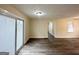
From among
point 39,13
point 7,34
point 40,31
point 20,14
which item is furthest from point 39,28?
point 7,34

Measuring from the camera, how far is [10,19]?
138cm

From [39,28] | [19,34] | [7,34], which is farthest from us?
[39,28]

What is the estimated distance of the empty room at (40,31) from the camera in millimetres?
1387

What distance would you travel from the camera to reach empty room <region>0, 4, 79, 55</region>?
54.6 inches

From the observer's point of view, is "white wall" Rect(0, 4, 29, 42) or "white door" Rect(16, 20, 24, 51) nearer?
"white wall" Rect(0, 4, 29, 42)

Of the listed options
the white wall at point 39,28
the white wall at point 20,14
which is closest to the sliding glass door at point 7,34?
the white wall at point 20,14

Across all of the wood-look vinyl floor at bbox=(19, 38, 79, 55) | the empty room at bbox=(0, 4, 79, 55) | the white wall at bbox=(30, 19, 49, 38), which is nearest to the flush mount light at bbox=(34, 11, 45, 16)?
the empty room at bbox=(0, 4, 79, 55)

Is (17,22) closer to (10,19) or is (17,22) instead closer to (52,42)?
(10,19)

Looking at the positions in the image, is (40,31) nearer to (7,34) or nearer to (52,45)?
(52,45)

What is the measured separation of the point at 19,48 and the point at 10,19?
0.45 meters

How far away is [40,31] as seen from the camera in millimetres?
1687

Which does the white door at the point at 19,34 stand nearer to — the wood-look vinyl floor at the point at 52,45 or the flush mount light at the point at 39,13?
the wood-look vinyl floor at the point at 52,45

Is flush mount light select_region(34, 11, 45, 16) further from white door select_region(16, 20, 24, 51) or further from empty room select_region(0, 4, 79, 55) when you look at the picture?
white door select_region(16, 20, 24, 51)

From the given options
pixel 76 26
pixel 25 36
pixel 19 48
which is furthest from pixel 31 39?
pixel 76 26
